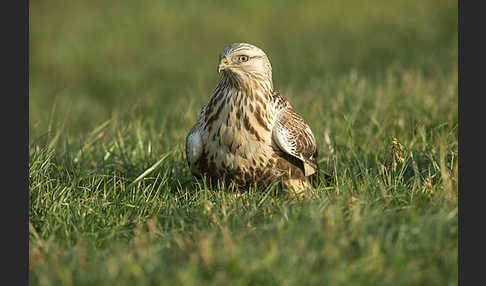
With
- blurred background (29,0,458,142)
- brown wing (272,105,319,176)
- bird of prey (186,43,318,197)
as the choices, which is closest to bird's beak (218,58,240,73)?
bird of prey (186,43,318,197)

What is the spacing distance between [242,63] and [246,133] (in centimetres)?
56

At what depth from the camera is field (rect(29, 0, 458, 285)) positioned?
3.10 meters

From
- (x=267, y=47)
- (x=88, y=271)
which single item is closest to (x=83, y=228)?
(x=88, y=271)

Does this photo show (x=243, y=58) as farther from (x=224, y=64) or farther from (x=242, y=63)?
(x=224, y=64)

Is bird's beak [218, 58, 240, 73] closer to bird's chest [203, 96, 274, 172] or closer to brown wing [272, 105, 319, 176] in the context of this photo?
bird's chest [203, 96, 274, 172]

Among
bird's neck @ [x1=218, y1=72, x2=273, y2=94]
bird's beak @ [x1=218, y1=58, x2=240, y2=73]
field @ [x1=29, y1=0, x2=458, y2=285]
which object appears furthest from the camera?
bird's neck @ [x1=218, y1=72, x2=273, y2=94]

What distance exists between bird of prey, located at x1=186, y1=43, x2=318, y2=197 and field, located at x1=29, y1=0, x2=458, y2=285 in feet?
0.68

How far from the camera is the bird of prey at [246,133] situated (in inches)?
180

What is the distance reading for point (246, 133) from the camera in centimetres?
456

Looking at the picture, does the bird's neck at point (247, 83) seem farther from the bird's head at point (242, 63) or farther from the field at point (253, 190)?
the field at point (253, 190)

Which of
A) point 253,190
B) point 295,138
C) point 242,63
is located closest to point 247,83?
point 242,63

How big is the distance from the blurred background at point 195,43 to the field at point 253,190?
5 centimetres

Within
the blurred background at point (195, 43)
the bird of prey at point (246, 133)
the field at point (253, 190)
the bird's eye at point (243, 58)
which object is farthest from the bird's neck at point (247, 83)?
the blurred background at point (195, 43)

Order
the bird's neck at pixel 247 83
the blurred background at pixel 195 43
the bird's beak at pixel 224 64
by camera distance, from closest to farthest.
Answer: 1. the bird's beak at pixel 224 64
2. the bird's neck at pixel 247 83
3. the blurred background at pixel 195 43
